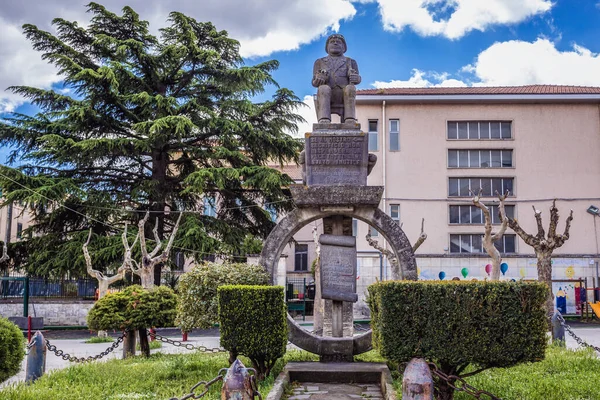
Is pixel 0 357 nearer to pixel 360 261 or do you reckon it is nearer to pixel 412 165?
pixel 360 261

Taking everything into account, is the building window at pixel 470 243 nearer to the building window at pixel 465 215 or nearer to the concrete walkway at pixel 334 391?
the building window at pixel 465 215

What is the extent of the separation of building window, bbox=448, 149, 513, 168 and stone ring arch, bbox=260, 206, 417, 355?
2197 centimetres

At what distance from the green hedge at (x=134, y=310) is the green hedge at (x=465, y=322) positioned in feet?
19.7

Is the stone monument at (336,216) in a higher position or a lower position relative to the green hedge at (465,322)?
higher

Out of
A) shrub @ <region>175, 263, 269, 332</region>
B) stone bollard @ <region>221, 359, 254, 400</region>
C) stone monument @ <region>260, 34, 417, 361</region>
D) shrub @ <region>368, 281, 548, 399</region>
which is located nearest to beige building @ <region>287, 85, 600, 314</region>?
stone monument @ <region>260, 34, 417, 361</region>

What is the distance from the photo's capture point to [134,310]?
36.8 ft

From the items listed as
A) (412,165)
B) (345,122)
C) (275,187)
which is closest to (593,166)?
(412,165)

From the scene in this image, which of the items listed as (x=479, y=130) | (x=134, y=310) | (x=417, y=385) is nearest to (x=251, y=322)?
(x=417, y=385)

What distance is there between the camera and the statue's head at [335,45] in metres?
10.7

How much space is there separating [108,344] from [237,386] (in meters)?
14.2

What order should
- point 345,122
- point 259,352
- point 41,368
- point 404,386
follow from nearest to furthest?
1. point 404,386
2. point 259,352
3. point 41,368
4. point 345,122

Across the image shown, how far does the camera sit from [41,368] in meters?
9.15

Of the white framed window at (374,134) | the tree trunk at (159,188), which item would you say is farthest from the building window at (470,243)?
the tree trunk at (159,188)

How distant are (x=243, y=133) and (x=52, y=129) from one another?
758 cm
